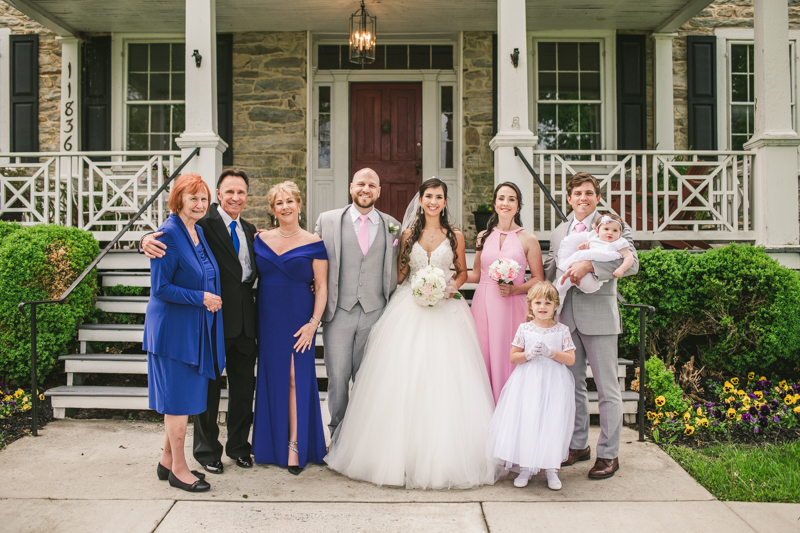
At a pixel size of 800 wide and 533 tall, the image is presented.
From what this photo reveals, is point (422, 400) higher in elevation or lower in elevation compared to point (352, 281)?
lower

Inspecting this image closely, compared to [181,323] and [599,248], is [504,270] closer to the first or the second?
[599,248]

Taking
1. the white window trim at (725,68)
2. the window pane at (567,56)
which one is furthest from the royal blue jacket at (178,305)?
the white window trim at (725,68)

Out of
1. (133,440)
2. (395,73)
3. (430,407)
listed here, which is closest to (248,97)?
(395,73)

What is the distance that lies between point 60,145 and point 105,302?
12.6ft

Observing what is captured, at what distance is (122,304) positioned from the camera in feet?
17.4

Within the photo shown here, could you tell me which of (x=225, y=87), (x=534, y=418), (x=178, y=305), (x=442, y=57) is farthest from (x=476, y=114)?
(x=178, y=305)

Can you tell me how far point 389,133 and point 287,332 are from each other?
520 cm

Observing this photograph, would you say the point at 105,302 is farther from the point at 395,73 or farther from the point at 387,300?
the point at 395,73

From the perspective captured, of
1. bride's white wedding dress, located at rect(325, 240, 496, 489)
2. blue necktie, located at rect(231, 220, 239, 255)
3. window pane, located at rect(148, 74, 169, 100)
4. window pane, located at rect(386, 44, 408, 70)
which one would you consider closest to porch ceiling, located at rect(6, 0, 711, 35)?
window pane, located at rect(386, 44, 408, 70)

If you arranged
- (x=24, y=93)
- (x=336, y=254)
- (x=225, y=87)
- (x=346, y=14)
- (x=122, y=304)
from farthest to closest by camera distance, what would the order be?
(x=24, y=93), (x=225, y=87), (x=346, y=14), (x=122, y=304), (x=336, y=254)

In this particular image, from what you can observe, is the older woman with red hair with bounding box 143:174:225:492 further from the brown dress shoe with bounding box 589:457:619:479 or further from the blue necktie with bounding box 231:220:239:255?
the brown dress shoe with bounding box 589:457:619:479

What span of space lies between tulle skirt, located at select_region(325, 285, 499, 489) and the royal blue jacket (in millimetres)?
944

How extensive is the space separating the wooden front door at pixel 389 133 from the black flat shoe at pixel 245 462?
5011 mm

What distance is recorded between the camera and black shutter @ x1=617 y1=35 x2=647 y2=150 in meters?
7.78
